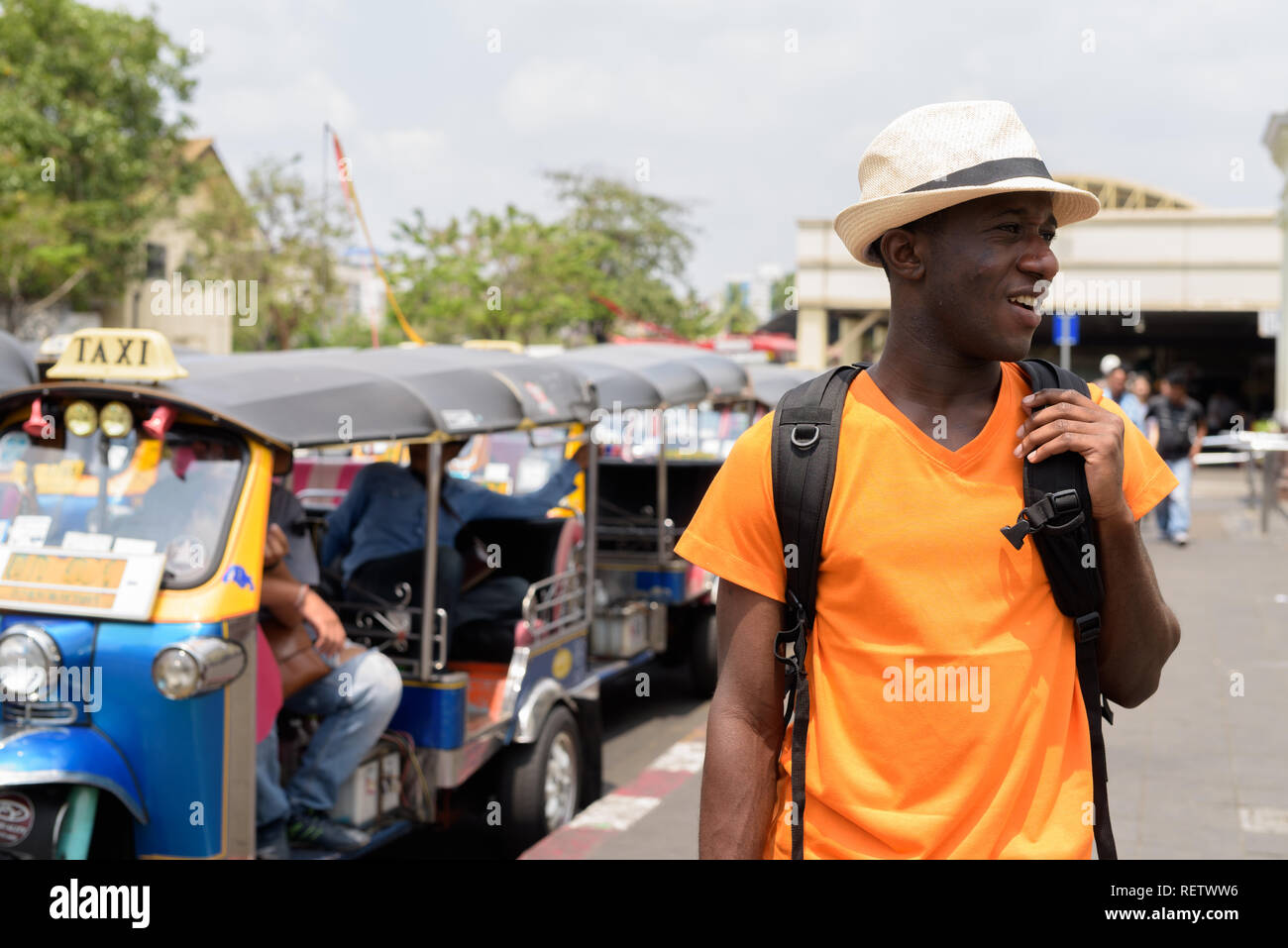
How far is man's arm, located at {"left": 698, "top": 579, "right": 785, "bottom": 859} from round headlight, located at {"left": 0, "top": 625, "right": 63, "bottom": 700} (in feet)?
8.87

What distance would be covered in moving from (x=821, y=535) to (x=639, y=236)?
121ft

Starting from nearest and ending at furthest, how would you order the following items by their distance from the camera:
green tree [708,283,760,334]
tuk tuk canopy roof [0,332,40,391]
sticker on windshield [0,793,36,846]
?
sticker on windshield [0,793,36,846], tuk tuk canopy roof [0,332,40,391], green tree [708,283,760,334]

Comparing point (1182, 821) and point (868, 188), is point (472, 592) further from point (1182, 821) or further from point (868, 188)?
point (868, 188)

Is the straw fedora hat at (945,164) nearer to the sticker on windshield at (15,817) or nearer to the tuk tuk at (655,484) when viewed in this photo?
the sticker on windshield at (15,817)

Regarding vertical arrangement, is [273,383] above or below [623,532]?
above

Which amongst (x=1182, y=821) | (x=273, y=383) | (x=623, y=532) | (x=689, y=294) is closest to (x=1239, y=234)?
(x=689, y=294)

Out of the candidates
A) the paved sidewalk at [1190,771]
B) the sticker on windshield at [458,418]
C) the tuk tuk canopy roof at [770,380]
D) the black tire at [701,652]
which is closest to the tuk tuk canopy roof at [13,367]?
the sticker on windshield at [458,418]

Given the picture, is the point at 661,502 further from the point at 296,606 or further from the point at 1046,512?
the point at 1046,512

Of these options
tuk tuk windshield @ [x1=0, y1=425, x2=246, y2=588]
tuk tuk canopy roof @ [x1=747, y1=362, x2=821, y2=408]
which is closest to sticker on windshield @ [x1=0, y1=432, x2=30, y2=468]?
tuk tuk windshield @ [x1=0, y1=425, x2=246, y2=588]

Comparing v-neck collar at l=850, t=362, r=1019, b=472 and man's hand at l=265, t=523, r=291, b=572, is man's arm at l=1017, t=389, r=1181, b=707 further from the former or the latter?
man's hand at l=265, t=523, r=291, b=572

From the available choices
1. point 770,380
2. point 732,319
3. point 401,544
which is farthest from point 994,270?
point 732,319

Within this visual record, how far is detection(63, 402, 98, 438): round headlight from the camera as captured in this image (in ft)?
14.1
